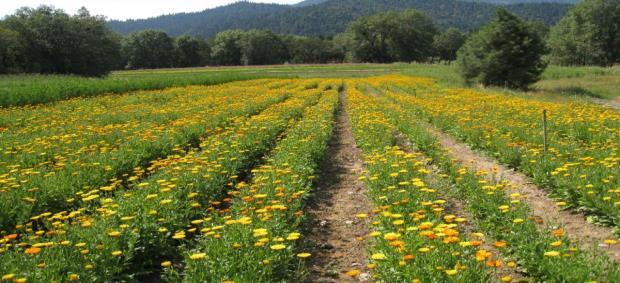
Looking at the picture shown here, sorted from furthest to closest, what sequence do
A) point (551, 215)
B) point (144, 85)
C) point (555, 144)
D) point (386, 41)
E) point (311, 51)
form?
point (311, 51) → point (386, 41) → point (144, 85) → point (555, 144) → point (551, 215)

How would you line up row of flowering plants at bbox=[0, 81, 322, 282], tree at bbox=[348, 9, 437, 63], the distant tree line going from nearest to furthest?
row of flowering plants at bbox=[0, 81, 322, 282], the distant tree line, tree at bbox=[348, 9, 437, 63]

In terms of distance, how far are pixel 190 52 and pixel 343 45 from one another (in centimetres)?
4648

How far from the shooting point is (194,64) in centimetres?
13388

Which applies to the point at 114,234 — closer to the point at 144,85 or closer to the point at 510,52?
the point at 144,85

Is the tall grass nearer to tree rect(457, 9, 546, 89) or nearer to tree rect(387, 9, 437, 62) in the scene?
tree rect(457, 9, 546, 89)

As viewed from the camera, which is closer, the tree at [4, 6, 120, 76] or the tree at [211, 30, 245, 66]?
the tree at [4, 6, 120, 76]

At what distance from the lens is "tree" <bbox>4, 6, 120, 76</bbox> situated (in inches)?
2253

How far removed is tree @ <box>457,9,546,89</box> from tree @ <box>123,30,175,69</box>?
10293 centimetres

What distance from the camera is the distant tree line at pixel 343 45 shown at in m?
36.2

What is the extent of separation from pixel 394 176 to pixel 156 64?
125 metres

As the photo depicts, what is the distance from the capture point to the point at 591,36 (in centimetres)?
7875

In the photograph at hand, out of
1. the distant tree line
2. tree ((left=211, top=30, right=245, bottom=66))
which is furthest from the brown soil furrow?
tree ((left=211, top=30, right=245, bottom=66))

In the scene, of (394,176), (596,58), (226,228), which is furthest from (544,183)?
(596,58)

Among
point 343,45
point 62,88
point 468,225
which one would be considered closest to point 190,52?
point 343,45
